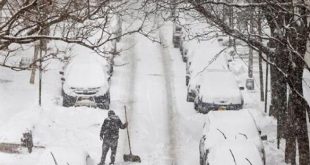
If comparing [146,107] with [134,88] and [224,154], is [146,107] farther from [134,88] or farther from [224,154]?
[224,154]

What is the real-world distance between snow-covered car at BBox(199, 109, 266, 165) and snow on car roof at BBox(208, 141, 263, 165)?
0.10 metres

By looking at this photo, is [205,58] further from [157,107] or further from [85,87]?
[85,87]

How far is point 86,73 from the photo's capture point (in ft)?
74.5

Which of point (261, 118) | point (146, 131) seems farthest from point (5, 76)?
point (261, 118)

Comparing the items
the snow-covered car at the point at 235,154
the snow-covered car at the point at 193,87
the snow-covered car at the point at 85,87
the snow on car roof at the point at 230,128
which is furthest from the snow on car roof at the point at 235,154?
the snow-covered car at the point at 193,87

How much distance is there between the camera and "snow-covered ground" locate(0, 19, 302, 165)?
686 inches

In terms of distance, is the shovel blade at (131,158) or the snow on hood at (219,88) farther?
the snow on hood at (219,88)

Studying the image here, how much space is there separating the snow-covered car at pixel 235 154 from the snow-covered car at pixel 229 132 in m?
0.09

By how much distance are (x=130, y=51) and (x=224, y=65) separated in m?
8.33

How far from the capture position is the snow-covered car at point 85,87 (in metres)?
21.8

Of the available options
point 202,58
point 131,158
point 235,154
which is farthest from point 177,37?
point 235,154

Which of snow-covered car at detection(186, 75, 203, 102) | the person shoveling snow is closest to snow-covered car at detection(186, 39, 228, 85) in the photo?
snow-covered car at detection(186, 75, 203, 102)

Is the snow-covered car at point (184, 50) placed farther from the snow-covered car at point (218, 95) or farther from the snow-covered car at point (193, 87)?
the snow-covered car at point (218, 95)

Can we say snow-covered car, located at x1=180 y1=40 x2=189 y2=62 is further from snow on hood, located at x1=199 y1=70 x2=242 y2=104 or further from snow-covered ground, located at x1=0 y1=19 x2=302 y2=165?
snow on hood, located at x1=199 y1=70 x2=242 y2=104
